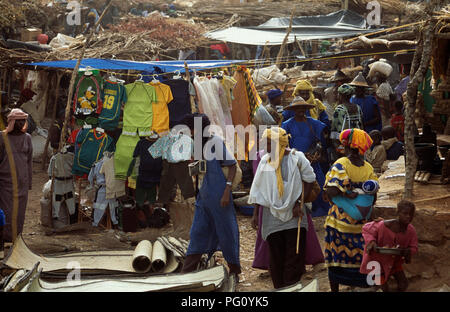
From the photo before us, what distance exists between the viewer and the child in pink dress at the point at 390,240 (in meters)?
5.23

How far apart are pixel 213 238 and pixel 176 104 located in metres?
3.09

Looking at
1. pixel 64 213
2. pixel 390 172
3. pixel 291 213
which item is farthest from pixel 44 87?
pixel 291 213

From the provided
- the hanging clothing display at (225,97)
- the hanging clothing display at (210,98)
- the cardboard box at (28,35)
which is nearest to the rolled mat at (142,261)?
the hanging clothing display at (210,98)

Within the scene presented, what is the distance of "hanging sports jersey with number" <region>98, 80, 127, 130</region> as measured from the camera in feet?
29.6

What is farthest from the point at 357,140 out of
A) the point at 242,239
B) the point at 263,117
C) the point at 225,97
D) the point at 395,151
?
the point at 395,151

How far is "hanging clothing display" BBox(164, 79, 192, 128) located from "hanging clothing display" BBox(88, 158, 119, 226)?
118cm

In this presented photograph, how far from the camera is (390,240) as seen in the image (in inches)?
209

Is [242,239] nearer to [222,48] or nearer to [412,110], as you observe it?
[412,110]

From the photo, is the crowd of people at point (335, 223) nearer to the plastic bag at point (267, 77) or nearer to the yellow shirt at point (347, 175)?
the yellow shirt at point (347, 175)

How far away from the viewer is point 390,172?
8.23m

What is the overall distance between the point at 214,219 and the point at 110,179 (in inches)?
119

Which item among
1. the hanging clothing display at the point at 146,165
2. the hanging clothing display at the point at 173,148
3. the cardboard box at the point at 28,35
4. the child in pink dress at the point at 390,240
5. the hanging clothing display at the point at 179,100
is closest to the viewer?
the child in pink dress at the point at 390,240

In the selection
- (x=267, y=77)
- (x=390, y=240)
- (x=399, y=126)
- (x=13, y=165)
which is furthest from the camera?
(x=267, y=77)

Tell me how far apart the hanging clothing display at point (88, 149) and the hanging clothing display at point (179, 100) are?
1.02 meters
